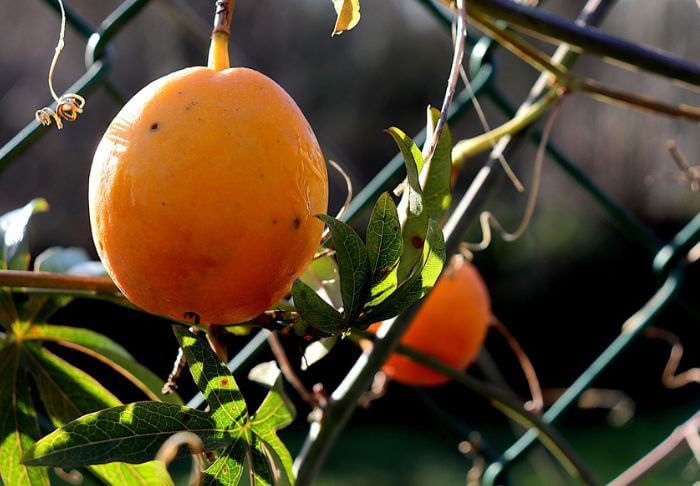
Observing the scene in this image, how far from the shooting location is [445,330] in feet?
2.32

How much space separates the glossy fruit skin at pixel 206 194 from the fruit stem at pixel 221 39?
0.01 m

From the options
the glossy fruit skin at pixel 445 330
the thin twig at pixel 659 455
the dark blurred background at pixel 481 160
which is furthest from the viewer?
the dark blurred background at pixel 481 160

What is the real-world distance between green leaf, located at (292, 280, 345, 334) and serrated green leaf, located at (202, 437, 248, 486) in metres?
0.06

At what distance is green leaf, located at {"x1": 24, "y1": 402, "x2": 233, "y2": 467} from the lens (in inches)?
13.3

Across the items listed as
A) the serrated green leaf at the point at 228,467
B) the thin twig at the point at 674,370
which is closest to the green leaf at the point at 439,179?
the serrated green leaf at the point at 228,467

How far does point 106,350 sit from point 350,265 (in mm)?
247

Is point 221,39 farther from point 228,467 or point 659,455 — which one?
point 659,455

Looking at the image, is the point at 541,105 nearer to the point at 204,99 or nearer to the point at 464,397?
the point at 204,99

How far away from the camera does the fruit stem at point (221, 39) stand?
37cm

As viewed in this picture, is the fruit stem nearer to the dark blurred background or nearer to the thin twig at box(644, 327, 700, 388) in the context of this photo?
the thin twig at box(644, 327, 700, 388)

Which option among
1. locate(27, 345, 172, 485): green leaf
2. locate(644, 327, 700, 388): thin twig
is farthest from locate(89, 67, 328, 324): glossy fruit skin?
locate(644, 327, 700, 388): thin twig

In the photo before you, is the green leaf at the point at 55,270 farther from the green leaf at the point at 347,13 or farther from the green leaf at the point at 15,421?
the green leaf at the point at 347,13

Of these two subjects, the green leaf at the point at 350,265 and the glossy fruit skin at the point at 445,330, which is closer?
the green leaf at the point at 350,265

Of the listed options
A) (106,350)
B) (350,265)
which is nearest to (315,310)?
(350,265)
